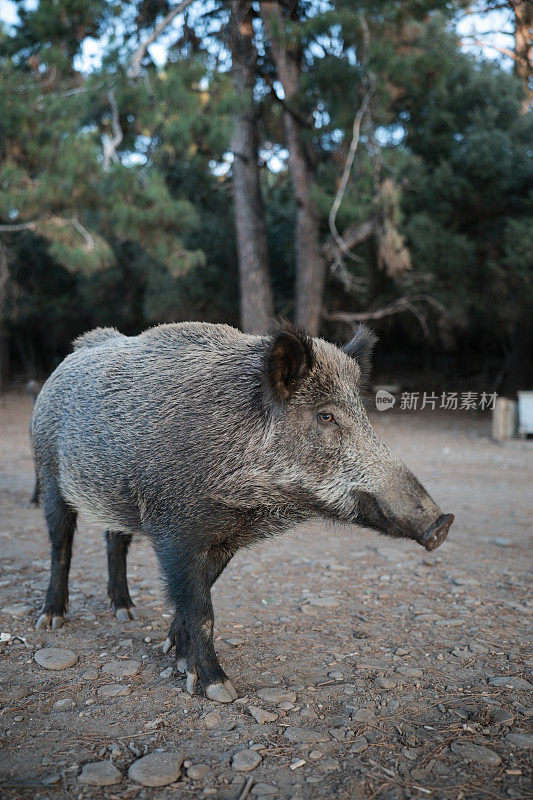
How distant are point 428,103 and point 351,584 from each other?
11.5m

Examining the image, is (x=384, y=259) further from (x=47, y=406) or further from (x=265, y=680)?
(x=265, y=680)

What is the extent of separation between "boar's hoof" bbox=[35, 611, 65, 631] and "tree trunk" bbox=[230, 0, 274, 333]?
314 inches

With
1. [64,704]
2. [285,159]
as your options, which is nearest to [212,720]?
[64,704]

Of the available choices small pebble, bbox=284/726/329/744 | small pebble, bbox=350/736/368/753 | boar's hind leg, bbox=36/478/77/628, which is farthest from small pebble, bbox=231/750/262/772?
boar's hind leg, bbox=36/478/77/628

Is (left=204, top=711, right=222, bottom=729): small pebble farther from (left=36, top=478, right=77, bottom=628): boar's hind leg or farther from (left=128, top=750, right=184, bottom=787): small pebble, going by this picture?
(left=36, top=478, right=77, bottom=628): boar's hind leg

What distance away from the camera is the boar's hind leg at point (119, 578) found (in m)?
3.20

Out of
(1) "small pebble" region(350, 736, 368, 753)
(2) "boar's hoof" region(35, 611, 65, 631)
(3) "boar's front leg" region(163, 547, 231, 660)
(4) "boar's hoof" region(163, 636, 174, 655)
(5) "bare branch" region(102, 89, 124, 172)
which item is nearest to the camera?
(1) "small pebble" region(350, 736, 368, 753)

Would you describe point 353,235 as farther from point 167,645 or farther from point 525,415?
point 167,645

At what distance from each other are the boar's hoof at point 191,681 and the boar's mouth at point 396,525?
0.85 metres

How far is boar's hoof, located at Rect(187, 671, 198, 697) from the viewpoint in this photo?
7.88 feet

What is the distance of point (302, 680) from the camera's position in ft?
8.23

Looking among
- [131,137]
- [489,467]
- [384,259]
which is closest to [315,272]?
[384,259]

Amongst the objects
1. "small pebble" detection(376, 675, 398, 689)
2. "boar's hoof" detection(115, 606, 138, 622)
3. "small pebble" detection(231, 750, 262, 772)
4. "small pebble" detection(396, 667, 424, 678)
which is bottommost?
"boar's hoof" detection(115, 606, 138, 622)

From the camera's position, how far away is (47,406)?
327 centimetres
